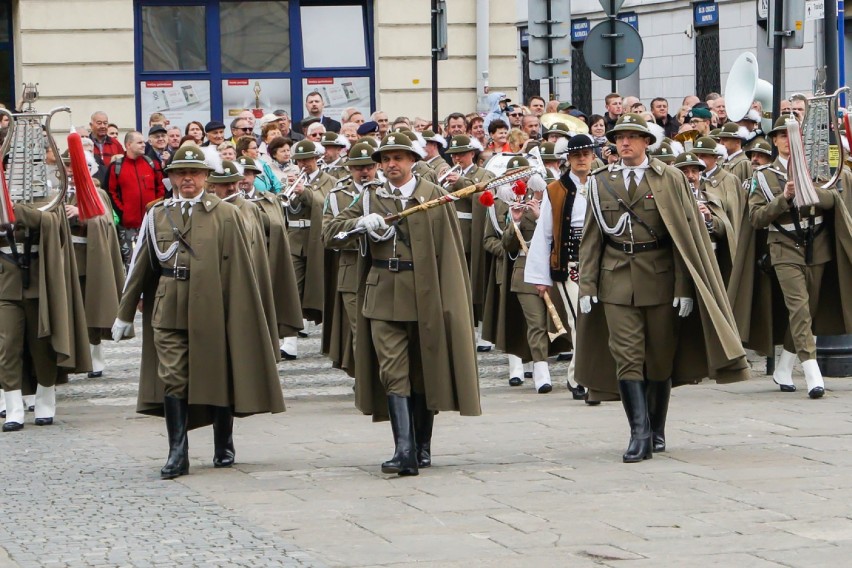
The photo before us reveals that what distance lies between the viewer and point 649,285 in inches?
417

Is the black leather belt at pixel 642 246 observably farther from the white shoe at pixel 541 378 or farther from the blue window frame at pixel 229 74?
the blue window frame at pixel 229 74

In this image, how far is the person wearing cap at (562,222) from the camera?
→ 13203mm

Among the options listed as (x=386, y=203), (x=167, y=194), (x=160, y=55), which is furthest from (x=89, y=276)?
(x=160, y=55)

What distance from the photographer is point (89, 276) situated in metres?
15.5

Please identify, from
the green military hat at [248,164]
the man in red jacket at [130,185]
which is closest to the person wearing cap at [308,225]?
the green military hat at [248,164]

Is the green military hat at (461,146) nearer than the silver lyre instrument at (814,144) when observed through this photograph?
No

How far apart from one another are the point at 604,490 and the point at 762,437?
2.22 meters

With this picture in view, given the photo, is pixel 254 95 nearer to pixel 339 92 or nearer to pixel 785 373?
pixel 339 92

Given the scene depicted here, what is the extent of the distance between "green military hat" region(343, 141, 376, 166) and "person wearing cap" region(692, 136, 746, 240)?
3.89m

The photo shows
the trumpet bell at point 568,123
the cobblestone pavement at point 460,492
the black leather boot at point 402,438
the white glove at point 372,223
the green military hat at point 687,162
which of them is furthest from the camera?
the trumpet bell at point 568,123

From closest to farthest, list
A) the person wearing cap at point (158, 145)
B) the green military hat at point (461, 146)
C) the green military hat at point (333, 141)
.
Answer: the green military hat at point (461, 146) < the green military hat at point (333, 141) < the person wearing cap at point (158, 145)

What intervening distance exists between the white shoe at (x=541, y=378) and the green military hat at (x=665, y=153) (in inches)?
72.7

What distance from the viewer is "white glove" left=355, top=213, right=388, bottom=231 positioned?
33.6 feet

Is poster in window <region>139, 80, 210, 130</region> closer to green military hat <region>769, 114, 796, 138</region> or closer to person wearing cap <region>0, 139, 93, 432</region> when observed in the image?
person wearing cap <region>0, 139, 93, 432</region>
